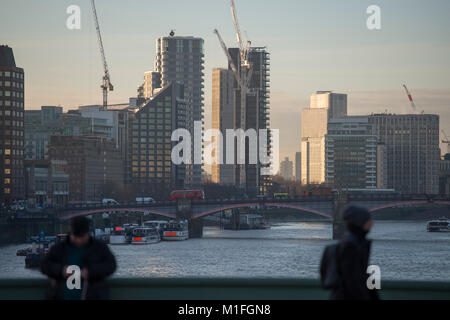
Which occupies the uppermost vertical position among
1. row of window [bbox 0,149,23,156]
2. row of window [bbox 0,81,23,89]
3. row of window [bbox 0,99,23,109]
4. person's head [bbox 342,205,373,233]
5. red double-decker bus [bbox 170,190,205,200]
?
row of window [bbox 0,81,23,89]

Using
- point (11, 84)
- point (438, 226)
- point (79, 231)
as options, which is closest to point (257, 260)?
point (79, 231)

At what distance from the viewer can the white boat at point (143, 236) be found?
341 ft

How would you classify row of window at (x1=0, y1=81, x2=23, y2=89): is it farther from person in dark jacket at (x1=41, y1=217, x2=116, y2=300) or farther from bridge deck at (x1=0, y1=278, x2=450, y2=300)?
person in dark jacket at (x1=41, y1=217, x2=116, y2=300)

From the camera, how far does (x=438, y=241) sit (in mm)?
100938

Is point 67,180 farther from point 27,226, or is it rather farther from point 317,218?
point 27,226

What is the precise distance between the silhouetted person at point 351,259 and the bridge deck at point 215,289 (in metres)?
3.14

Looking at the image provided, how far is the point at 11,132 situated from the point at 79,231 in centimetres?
15371

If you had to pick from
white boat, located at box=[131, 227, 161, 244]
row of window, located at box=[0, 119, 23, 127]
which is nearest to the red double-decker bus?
white boat, located at box=[131, 227, 161, 244]

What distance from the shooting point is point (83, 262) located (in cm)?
892

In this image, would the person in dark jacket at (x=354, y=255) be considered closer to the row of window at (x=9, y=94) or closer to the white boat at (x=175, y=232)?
the white boat at (x=175, y=232)

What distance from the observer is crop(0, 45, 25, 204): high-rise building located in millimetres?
156125

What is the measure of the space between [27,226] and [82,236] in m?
105

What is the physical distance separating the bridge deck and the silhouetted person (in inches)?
124
